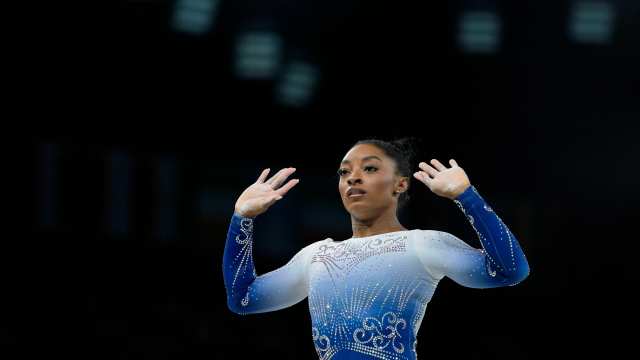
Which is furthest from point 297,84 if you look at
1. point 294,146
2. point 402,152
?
point 402,152

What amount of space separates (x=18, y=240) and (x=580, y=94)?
5.49m

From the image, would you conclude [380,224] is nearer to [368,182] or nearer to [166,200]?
[368,182]

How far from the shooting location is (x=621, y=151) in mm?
8719

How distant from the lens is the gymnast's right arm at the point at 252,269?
372 cm

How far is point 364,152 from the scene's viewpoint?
3809mm

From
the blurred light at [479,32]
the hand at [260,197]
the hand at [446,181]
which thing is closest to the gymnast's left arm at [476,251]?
the hand at [446,181]

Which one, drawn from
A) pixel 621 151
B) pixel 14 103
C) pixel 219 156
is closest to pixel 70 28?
pixel 14 103

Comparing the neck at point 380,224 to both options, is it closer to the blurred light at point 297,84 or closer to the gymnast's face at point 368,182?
the gymnast's face at point 368,182

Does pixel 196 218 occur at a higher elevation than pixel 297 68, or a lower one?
lower

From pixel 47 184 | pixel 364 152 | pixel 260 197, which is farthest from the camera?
pixel 47 184

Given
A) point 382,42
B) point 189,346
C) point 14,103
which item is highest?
point 382,42

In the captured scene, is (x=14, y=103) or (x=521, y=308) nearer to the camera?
(x=14, y=103)

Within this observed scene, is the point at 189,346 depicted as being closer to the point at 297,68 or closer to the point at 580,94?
the point at 297,68

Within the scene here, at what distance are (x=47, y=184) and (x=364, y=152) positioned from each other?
5.22 meters
